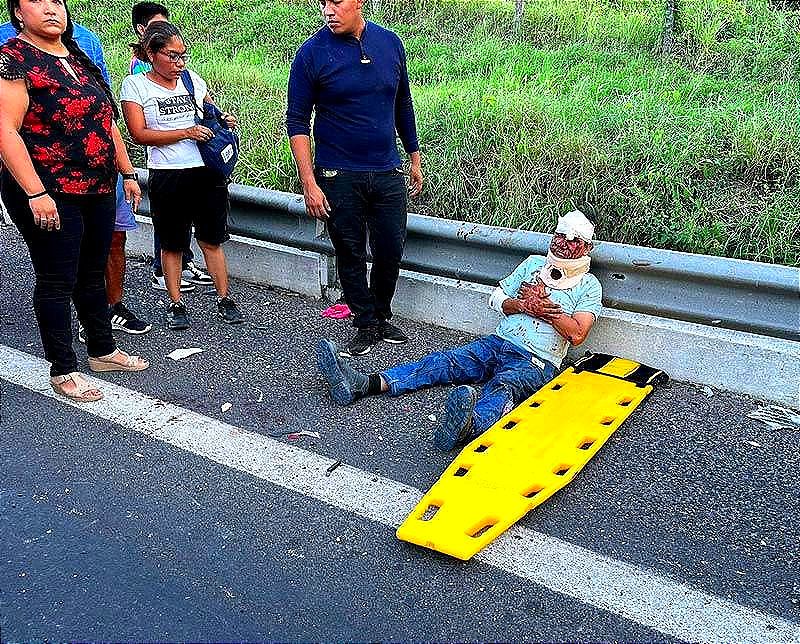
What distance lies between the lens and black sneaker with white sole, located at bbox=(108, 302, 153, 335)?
5.12 meters

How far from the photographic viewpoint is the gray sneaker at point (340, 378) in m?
4.09

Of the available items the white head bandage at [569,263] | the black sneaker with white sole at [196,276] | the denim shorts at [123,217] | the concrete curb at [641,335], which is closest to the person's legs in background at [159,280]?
the black sneaker with white sole at [196,276]

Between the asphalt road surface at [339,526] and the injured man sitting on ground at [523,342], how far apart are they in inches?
5.6

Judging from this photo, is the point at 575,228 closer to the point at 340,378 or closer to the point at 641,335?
the point at 641,335

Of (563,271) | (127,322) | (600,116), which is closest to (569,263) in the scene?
(563,271)

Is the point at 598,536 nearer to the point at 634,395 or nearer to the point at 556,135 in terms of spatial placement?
the point at 634,395

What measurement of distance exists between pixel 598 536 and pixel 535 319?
1.51 meters

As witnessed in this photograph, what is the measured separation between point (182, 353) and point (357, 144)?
1.58m

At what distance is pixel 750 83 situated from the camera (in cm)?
718

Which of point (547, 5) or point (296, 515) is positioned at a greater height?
point (547, 5)

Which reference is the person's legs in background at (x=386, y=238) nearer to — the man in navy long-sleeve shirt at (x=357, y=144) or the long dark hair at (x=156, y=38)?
the man in navy long-sleeve shirt at (x=357, y=144)

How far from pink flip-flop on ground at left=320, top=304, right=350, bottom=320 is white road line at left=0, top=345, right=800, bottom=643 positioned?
1.45 metres

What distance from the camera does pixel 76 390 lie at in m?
4.21

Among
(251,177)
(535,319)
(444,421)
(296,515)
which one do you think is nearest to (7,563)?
(296,515)
